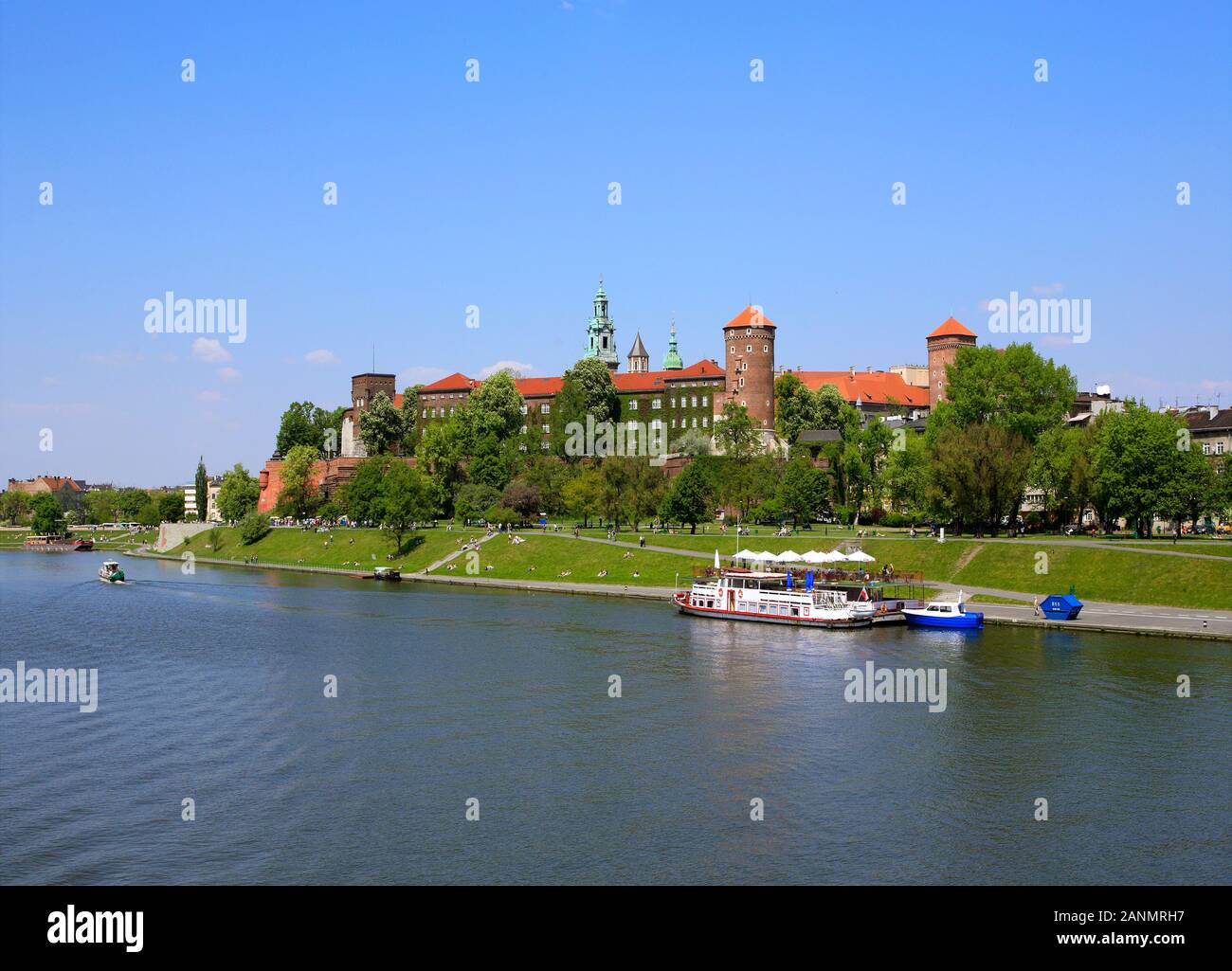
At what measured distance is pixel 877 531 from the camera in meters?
113

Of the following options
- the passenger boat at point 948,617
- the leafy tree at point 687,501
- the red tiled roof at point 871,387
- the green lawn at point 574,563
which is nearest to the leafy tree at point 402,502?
the green lawn at point 574,563

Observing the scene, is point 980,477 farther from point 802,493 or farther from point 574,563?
point 574,563

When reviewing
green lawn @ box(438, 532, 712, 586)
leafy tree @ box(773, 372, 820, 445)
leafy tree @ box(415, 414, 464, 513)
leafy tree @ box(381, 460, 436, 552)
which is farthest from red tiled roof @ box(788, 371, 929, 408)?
green lawn @ box(438, 532, 712, 586)

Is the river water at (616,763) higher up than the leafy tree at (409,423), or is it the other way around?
the leafy tree at (409,423)

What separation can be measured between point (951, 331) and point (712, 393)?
3553cm

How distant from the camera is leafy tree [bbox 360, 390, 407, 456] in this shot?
185625 millimetres

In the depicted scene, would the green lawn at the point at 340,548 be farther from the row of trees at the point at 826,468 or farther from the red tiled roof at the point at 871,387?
the red tiled roof at the point at 871,387

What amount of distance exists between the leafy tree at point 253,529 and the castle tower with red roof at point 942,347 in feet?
312

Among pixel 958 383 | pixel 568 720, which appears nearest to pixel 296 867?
pixel 568 720

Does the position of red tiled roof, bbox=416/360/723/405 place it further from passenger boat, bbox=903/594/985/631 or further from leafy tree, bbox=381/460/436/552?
passenger boat, bbox=903/594/985/631

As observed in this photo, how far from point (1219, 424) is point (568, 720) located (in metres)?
107

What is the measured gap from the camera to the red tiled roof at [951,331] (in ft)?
567

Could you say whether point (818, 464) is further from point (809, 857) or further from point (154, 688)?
point (809, 857)

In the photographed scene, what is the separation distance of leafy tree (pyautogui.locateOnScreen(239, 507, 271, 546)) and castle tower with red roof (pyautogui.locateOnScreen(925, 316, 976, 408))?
95.2 metres
